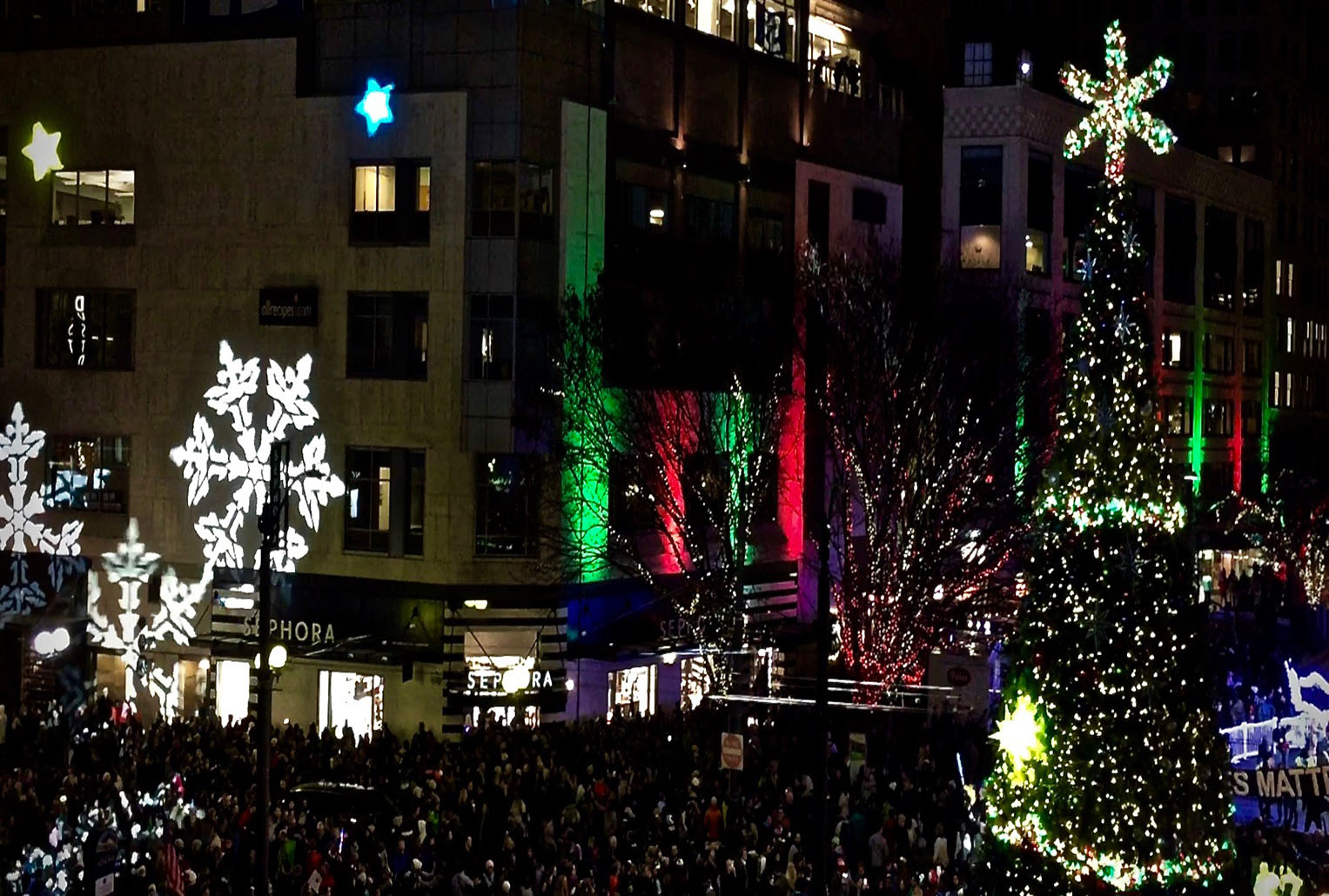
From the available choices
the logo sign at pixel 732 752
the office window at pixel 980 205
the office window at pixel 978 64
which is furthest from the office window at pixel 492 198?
the office window at pixel 978 64

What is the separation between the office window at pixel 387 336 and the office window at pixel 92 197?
7.10m

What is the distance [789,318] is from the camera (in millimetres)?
52031

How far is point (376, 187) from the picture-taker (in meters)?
45.5

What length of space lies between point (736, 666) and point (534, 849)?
17.2 meters

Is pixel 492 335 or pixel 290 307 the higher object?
pixel 290 307

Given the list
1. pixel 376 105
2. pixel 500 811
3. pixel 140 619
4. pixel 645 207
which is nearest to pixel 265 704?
pixel 500 811

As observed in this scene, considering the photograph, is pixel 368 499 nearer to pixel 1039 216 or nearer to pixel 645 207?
pixel 645 207

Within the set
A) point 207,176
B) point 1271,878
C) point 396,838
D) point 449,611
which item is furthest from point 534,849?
point 207,176

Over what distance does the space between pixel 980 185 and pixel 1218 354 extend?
26445mm

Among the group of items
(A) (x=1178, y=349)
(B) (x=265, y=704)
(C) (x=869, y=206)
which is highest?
(C) (x=869, y=206)

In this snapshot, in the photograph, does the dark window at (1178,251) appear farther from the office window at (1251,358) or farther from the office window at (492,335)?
the office window at (492,335)

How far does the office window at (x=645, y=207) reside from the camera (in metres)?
48.6

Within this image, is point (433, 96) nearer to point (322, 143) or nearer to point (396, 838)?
point (322, 143)

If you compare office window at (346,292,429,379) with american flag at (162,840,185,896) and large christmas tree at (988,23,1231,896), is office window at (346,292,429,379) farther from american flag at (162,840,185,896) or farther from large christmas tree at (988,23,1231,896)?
large christmas tree at (988,23,1231,896)
